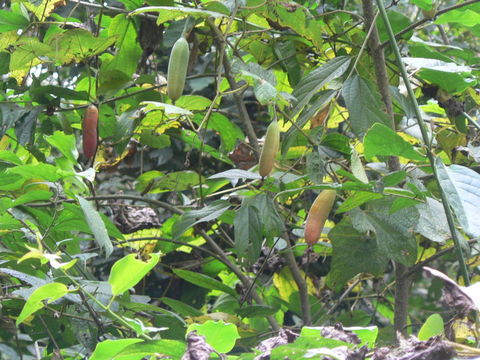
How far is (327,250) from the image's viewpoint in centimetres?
168

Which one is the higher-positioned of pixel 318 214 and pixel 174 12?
pixel 174 12

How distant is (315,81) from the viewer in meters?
1.25

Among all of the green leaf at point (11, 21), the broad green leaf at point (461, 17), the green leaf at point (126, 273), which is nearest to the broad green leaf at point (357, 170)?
the broad green leaf at point (461, 17)

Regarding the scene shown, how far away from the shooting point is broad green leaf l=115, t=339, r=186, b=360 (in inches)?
25.2

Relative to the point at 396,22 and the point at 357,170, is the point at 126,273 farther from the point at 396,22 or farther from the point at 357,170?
the point at 396,22

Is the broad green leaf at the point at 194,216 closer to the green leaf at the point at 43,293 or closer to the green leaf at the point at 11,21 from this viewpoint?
the green leaf at the point at 11,21

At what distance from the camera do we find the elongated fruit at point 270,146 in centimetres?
116

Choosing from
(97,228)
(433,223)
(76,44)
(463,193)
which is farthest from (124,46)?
(463,193)

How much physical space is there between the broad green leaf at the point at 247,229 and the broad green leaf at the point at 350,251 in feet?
0.62

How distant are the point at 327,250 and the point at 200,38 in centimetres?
56

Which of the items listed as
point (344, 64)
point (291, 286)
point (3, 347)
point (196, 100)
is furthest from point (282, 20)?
point (3, 347)

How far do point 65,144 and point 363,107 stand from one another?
61cm

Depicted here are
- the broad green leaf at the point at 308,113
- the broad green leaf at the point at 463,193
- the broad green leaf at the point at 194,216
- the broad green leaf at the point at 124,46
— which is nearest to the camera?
the broad green leaf at the point at 463,193

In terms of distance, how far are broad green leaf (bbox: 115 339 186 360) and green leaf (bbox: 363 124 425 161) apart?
1.49 ft
